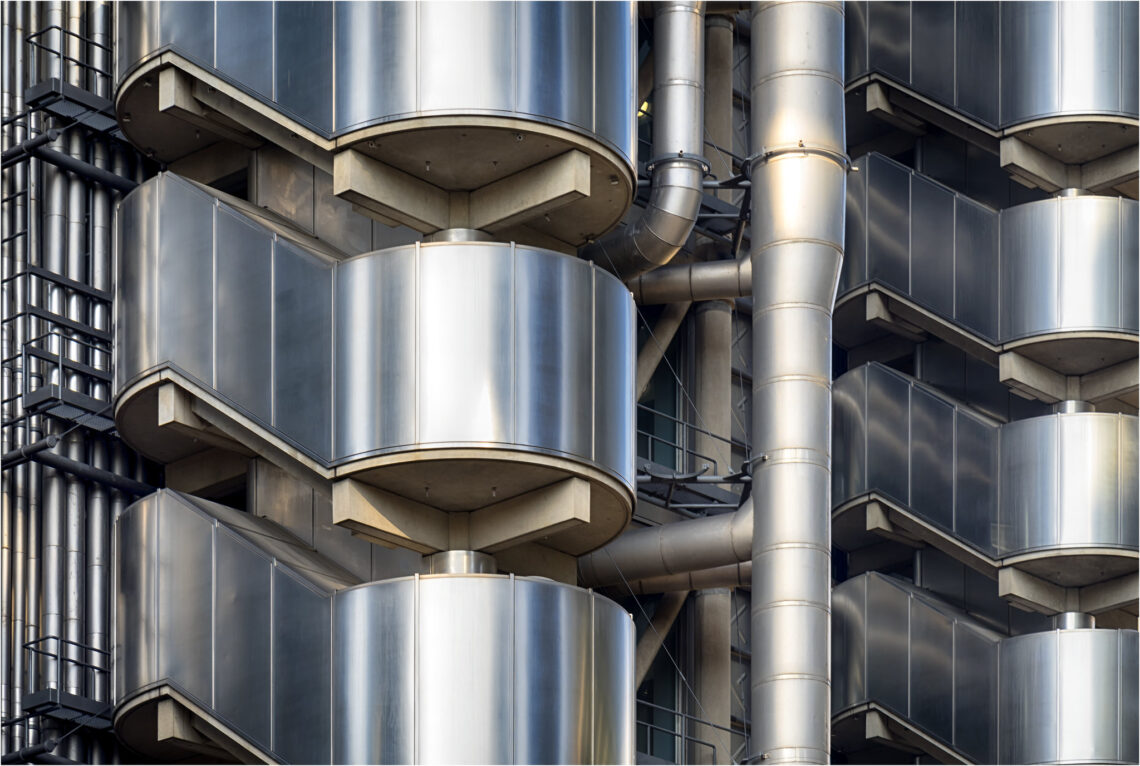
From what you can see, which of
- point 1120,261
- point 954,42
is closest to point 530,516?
point 1120,261

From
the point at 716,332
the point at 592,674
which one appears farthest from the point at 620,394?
the point at 716,332

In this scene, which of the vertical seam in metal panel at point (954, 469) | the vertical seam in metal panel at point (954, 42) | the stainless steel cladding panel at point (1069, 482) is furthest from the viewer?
the vertical seam in metal panel at point (954, 42)

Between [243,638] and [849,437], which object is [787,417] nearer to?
[849,437]

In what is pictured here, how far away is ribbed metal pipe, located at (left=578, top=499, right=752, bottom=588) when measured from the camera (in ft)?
162

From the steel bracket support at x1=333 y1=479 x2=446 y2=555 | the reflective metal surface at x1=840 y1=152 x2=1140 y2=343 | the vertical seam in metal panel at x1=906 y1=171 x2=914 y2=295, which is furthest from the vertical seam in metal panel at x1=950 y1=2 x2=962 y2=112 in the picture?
the steel bracket support at x1=333 y1=479 x2=446 y2=555

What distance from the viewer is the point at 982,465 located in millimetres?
55062

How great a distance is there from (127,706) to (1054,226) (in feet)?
61.6

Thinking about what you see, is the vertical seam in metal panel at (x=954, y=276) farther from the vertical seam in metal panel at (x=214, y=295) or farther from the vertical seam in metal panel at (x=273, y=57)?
the vertical seam in metal panel at (x=214, y=295)

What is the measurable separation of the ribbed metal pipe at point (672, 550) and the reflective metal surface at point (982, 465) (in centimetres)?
537

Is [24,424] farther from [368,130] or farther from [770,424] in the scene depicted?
[770,424]

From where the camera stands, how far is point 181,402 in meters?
44.0

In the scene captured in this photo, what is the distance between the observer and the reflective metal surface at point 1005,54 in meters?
55.6

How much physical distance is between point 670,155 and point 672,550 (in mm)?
5452

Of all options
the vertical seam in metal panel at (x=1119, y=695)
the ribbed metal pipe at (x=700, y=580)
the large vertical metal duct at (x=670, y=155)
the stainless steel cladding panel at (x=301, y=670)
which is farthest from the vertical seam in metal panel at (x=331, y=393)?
the vertical seam in metal panel at (x=1119, y=695)
